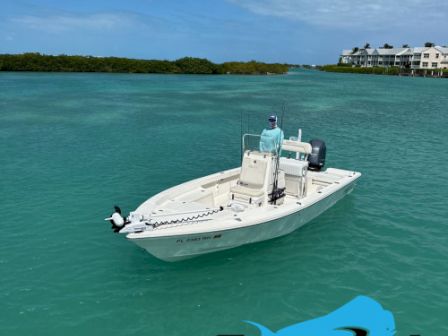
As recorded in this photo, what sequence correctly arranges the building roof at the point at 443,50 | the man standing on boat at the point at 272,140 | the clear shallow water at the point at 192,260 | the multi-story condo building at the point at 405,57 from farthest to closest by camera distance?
the multi-story condo building at the point at 405,57, the building roof at the point at 443,50, the man standing on boat at the point at 272,140, the clear shallow water at the point at 192,260

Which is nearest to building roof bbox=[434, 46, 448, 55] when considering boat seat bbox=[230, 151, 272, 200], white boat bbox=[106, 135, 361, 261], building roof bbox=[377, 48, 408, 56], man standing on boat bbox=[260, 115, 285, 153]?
building roof bbox=[377, 48, 408, 56]

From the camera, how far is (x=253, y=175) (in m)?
11.0

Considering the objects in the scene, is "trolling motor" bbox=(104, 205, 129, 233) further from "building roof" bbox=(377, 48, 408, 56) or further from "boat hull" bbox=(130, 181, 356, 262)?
"building roof" bbox=(377, 48, 408, 56)

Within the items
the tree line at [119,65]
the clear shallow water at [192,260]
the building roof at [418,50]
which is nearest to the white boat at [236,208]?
the clear shallow water at [192,260]

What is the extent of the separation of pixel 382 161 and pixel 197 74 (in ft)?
321

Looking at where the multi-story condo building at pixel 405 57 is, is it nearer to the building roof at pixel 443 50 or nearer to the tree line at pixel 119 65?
the building roof at pixel 443 50

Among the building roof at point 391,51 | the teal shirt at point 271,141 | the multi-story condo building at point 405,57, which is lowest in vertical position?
the teal shirt at point 271,141

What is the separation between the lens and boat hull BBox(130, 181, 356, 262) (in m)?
8.72

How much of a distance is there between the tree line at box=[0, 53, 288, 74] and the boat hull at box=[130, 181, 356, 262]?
10266 centimetres

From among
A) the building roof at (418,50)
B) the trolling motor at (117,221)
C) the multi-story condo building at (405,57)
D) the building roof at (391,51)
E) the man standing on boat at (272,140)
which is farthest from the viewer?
the building roof at (391,51)

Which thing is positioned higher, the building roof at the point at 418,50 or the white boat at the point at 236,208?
the building roof at the point at 418,50

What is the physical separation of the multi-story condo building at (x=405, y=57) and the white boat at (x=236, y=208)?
460ft

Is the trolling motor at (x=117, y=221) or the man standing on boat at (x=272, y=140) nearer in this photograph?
the trolling motor at (x=117, y=221)

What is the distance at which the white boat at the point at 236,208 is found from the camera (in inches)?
346
